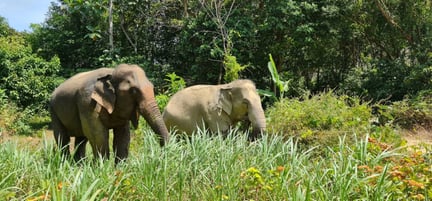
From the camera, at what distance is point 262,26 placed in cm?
1355

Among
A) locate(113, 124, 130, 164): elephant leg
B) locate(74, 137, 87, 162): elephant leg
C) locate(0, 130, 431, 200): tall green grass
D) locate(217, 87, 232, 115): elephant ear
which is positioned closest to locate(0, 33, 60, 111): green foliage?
locate(74, 137, 87, 162): elephant leg

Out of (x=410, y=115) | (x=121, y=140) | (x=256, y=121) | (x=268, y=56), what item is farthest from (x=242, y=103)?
(x=268, y=56)

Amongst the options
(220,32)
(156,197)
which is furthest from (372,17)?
(156,197)

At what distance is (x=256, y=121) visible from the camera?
621cm

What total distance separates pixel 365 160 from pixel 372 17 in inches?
456

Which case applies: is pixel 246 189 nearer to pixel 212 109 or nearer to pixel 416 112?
pixel 212 109

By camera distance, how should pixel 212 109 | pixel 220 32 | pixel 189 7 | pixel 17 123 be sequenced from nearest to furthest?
pixel 212 109
pixel 17 123
pixel 220 32
pixel 189 7

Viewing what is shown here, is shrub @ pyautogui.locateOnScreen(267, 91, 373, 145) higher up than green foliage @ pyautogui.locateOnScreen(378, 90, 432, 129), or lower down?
higher up

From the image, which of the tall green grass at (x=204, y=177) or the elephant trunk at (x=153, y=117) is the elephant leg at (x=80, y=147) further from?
the tall green grass at (x=204, y=177)

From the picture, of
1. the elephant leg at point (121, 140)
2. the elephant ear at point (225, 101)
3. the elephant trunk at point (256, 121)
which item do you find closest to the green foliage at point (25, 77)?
the elephant ear at point (225, 101)

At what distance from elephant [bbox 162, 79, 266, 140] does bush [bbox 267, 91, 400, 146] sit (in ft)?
2.39

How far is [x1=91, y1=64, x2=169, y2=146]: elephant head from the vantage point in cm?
482

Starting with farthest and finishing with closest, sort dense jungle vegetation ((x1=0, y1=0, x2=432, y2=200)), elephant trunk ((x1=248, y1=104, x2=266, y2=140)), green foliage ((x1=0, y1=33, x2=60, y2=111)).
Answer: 1. green foliage ((x1=0, y1=33, x2=60, y2=111))
2. dense jungle vegetation ((x1=0, y1=0, x2=432, y2=200))
3. elephant trunk ((x1=248, y1=104, x2=266, y2=140))

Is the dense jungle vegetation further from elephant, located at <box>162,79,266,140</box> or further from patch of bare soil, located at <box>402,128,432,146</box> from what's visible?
elephant, located at <box>162,79,266,140</box>
